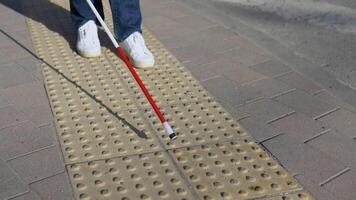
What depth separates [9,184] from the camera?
2.22 metres

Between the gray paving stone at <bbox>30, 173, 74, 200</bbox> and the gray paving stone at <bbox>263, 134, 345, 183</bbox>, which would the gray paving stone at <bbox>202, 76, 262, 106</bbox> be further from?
the gray paving stone at <bbox>30, 173, 74, 200</bbox>

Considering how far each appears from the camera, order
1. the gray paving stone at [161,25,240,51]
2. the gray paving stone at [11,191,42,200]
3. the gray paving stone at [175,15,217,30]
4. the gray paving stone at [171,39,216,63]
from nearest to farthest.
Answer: the gray paving stone at [11,191,42,200] < the gray paving stone at [171,39,216,63] < the gray paving stone at [161,25,240,51] < the gray paving stone at [175,15,217,30]

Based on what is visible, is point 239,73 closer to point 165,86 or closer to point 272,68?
point 272,68

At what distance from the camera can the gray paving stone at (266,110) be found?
2.82 metres

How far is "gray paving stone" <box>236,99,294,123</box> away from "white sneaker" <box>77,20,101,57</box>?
1.22 meters

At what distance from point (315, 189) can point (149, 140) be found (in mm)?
877

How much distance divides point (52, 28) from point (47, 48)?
50cm

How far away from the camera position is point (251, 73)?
3.36m

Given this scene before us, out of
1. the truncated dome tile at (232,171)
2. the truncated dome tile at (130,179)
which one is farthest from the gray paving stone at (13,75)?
the truncated dome tile at (232,171)

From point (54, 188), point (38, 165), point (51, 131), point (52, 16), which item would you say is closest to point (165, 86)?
point (51, 131)

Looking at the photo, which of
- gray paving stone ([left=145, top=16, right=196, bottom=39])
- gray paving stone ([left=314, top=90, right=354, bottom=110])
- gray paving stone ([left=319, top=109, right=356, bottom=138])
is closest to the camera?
gray paving stone ([left=319, top=109, right=356, bottom=138])

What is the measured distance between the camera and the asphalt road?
3703 millimetres

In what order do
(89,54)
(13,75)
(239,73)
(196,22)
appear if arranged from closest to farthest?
(13,75) < (239,73) < (89,54) < (196,22)

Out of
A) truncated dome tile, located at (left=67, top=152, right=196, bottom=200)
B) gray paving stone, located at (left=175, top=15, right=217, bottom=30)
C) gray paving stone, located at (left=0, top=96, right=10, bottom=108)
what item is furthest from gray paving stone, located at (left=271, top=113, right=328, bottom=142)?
gray paving stone, located at (left=175, top=15, right=217, bottom=30)
